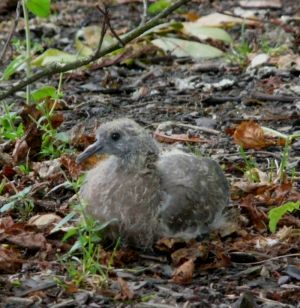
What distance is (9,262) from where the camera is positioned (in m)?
4.72

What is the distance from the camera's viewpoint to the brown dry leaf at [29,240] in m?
4.93

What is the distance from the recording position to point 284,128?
22.6 ft

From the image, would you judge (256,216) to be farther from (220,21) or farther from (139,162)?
(220,21)

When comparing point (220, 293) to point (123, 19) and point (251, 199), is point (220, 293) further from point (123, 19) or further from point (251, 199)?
point (123, 19)

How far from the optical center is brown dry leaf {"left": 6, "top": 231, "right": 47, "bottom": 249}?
16.2ft

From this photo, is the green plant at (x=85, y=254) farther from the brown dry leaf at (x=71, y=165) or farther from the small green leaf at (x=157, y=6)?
the small green leaf at (x=157, y=6)

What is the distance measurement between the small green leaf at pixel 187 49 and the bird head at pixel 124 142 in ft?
12.2

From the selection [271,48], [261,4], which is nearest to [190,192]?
[271,48]

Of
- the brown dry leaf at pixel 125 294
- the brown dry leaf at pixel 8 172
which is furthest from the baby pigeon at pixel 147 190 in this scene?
the brown dry leaf at pixel 8 172

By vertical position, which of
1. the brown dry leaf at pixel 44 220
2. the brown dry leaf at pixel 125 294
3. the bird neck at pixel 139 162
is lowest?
the brown dry leaf at pixel 44 220

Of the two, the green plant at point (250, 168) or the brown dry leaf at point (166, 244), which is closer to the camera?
the brown dry leaf at point (166, 244)

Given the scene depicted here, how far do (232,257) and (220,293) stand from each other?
42 cm

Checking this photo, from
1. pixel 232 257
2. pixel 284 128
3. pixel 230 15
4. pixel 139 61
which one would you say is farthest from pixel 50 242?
pixel 230 15

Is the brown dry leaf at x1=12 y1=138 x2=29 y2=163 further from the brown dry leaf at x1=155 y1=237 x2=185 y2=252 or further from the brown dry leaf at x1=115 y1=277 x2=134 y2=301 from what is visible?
the brown dry leaf at x1=115 y1=277 x2=134 y2=301
